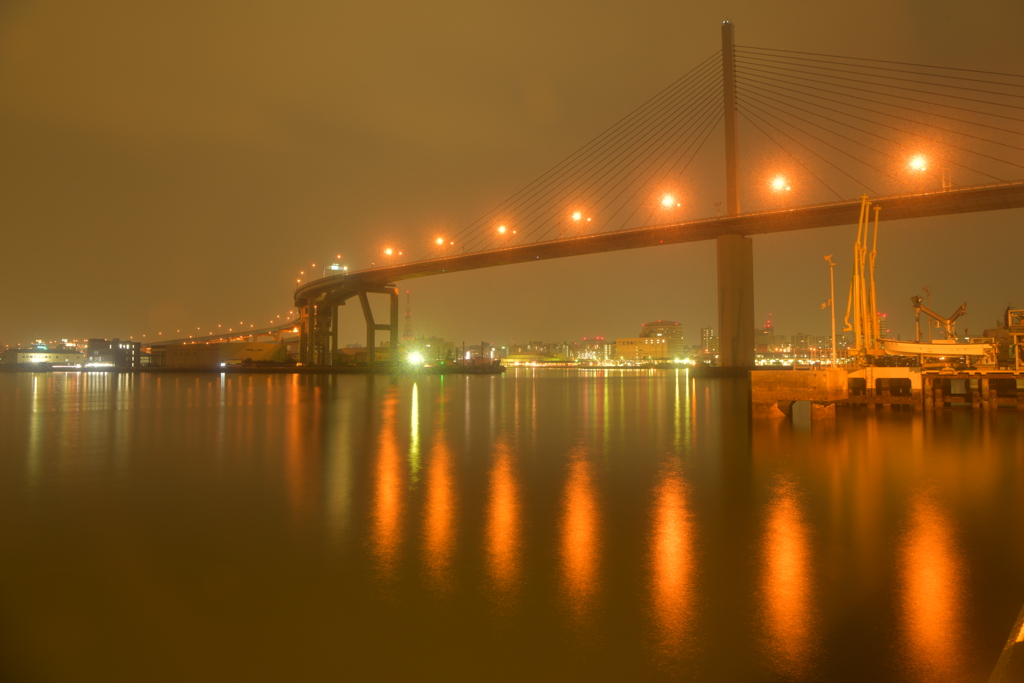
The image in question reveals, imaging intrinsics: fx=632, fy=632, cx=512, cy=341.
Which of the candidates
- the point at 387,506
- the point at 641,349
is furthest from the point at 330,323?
the point at 641,349

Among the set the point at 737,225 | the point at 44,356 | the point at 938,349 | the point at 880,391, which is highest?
the point at 737,225

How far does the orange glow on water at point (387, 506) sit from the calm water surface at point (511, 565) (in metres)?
0.04

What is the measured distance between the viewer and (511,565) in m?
3.97

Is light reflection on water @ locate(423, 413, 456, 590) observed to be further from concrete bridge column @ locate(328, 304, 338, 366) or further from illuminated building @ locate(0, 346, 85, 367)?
illuminated building @ locate(0, 346, 85, 367)

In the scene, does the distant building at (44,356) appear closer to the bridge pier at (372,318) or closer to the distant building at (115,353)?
the distant building at (115,353)

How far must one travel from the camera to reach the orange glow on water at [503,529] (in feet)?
12.5

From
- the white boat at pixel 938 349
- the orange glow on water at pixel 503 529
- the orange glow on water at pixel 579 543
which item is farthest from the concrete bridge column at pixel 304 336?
the orange glow on water at pixel 579 543

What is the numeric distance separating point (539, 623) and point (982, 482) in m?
5.83

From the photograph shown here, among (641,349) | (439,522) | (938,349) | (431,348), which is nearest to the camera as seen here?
(439,522)

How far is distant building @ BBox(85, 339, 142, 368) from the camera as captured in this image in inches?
2980

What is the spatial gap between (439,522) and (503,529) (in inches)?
22.2

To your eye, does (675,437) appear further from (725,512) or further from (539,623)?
(539,623)

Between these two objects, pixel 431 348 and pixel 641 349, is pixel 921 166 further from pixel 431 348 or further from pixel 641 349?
pixel 641 349

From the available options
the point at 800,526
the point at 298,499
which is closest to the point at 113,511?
the point at 298,499
